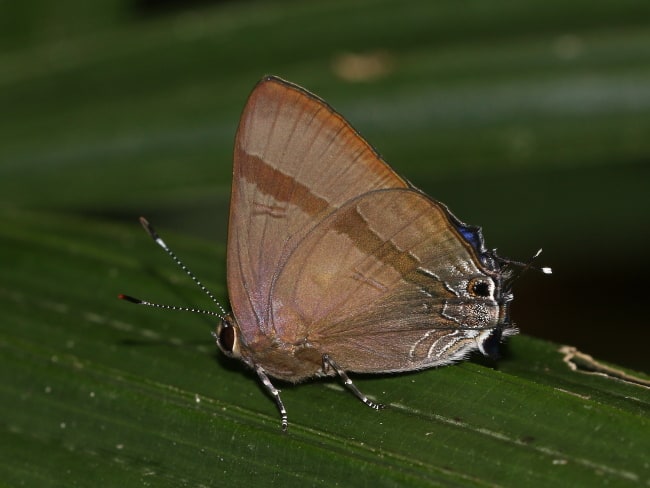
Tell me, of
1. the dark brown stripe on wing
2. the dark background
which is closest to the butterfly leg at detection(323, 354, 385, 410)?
the dark brown stripe on wing

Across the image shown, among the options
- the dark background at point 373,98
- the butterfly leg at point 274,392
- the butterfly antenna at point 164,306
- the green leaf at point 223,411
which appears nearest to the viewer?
the green leaf at point 223,411

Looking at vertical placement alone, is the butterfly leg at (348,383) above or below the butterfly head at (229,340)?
below

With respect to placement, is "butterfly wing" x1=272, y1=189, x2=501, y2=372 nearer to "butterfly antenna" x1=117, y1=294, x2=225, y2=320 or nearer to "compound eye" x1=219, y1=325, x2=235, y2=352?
"compound eye" x1=219, y1=325, x2=235, y2=352

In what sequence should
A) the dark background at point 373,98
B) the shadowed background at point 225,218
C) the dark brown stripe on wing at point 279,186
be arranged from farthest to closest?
the dark background at point 373,98 < the dark brown stripe on wing at point 279,186 < the shadowed background at point 225,218

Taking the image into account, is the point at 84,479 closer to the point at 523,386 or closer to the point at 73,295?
the point at 73,295

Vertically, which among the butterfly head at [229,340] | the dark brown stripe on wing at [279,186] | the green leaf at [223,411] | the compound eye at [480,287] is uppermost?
Answer: the dark brown stripe on wing at [279,186]

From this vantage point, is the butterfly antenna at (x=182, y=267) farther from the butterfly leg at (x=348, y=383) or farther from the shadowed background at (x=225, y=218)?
the butterfly leg at (x=348, y=383)

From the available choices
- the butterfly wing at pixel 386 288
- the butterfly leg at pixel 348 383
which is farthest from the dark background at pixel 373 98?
the butterfly leg at pixel 348 383
